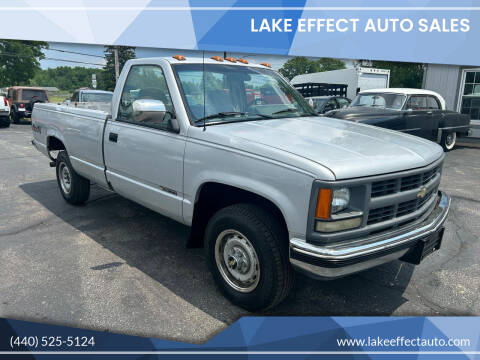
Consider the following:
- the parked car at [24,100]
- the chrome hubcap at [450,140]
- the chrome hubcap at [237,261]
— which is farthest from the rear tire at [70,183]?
the parked car at [24,100]

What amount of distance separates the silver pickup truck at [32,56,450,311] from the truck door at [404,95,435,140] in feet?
21.3

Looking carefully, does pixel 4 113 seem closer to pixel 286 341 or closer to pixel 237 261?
pixel 237 261

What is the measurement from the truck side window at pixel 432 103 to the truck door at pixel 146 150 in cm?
928

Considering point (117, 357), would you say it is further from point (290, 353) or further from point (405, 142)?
point (405, 142)

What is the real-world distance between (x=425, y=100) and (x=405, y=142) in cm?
855

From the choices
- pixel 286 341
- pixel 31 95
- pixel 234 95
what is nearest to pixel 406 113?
pixel 234 95

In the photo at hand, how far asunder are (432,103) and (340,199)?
10.0m

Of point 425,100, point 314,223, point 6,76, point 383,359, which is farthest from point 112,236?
point 6,76

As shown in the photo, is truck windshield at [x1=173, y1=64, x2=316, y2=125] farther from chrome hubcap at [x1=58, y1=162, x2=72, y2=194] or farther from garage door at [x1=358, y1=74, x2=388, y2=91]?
garage door at [x1=358, y1=74, x2=388, y2=91]

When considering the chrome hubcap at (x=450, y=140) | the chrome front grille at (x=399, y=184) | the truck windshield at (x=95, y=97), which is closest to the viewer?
the chrome front grille at (x=399, y=184)

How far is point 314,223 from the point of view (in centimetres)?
251

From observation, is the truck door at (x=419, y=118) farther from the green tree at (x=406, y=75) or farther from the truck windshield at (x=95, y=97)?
the green tree at (x=406, y=75)

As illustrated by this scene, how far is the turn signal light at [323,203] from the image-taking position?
245 cm

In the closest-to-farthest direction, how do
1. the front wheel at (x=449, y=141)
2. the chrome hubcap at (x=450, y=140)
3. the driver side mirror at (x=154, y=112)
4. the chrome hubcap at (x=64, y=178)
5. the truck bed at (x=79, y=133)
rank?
1. the driver side mirror at (x=154, y=112)
2. the truck bed at (x=79, y=133)
3. the chrome hubcap at (x=64, y=178)
4. the front wheel at (x=449, y=141)
5. the chrome hubcap at (x=450, y=140)
